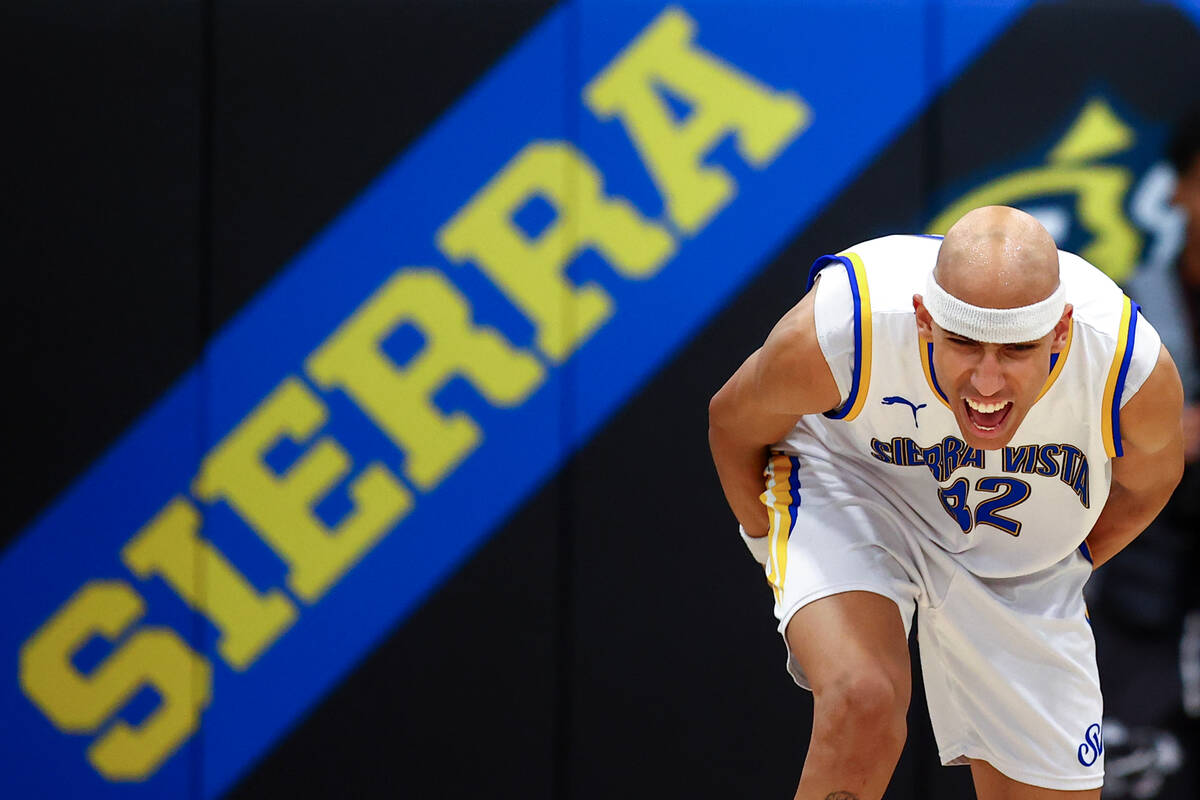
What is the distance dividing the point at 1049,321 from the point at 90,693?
2.46m

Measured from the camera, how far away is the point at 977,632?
2273mm

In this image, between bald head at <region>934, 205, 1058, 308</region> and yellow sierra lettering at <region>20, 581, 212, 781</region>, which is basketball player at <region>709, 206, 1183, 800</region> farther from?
yellow sierra lettering at <region>20, 581, 212, 781</region>

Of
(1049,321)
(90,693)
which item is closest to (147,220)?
(90,693)

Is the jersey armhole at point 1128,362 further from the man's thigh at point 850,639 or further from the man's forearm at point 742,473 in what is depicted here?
the man's forearm at point 742,473

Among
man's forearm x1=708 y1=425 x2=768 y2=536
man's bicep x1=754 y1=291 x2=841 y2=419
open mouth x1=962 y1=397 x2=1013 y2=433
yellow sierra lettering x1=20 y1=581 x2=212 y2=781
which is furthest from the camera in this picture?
yellow sierra lettering x1=20 y1=581 x2=212 y2=781

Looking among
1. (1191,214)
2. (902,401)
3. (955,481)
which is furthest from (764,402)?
(1191,214)

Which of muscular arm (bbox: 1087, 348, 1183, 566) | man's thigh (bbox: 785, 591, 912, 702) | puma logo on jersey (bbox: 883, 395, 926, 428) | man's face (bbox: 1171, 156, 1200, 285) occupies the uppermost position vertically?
puma logo on jersey (bbox: 883, 395, 926, 428)

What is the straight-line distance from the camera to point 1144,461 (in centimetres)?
218

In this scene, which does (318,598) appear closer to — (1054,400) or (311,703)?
(311,703)

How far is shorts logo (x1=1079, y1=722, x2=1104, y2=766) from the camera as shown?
7.50ft

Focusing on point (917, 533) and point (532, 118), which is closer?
point (917, 533)

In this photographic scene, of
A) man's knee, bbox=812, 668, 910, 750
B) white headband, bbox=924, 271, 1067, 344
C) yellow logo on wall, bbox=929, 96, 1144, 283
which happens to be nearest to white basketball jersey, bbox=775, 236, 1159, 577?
white headband, bbox=924, 271, 1067, 344

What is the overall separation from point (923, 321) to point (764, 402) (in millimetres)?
311

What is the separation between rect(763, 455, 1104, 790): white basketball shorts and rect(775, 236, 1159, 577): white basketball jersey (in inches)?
1.5
